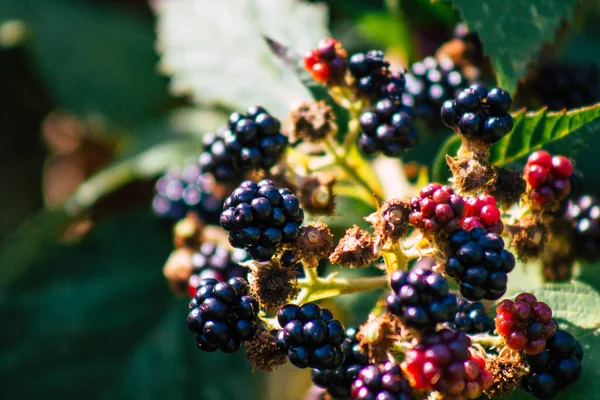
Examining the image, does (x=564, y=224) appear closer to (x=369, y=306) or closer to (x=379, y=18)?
(x=369, y=306)

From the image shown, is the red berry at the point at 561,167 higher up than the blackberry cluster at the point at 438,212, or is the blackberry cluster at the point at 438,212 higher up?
the blackberry cluster at the point at 438,212

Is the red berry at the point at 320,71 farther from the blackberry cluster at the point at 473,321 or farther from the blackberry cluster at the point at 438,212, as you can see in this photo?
the blackberry cluster at the point at 473,321

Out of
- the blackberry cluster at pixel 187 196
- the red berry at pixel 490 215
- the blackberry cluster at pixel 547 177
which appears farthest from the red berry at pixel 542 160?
the blackberry cluster at pixel 187 196

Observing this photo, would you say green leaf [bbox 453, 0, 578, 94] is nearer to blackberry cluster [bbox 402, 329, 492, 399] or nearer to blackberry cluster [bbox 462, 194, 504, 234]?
blackberry cluster [bbox 462, 194, 504, 234]

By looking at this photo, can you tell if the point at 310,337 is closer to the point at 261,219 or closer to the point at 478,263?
the point at 261,219

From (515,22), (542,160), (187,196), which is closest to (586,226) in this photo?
(542,160)

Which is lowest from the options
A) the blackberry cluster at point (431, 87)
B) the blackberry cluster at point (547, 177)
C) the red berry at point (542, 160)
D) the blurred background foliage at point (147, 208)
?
the blurred background foliage at point (147, 208)
